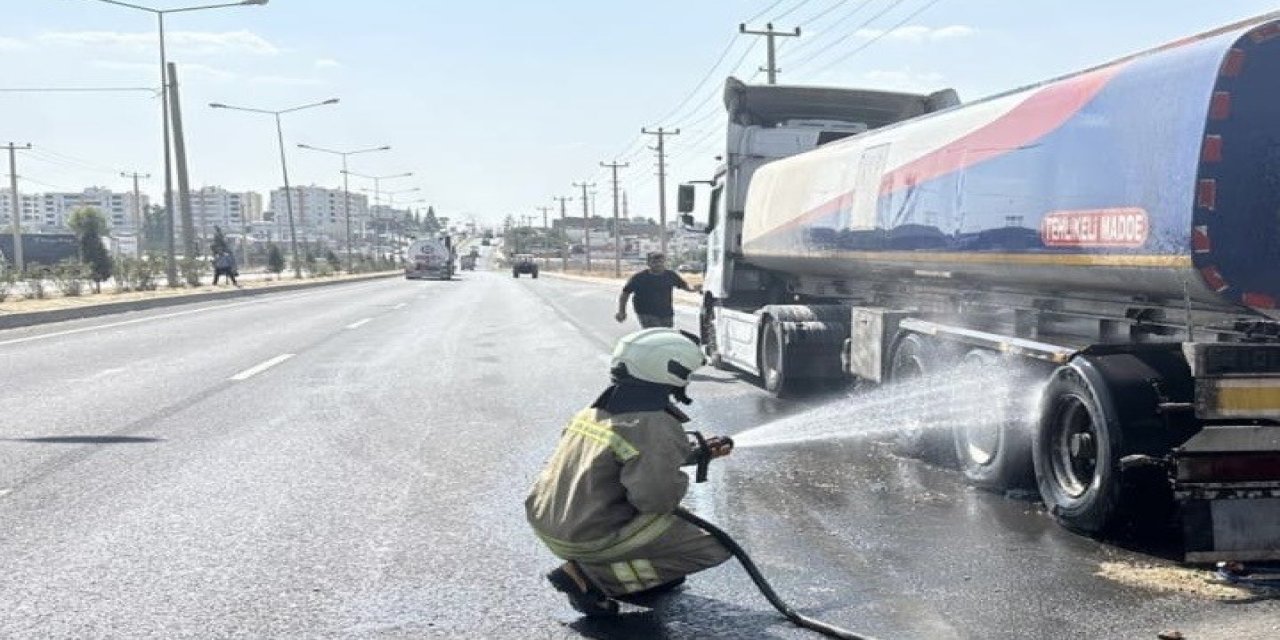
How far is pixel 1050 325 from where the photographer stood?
6801 mm

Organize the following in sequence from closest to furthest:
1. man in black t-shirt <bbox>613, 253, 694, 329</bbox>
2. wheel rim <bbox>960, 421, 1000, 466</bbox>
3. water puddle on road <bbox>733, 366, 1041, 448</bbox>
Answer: water puddle on road <bbox>733, 366, 1041, 448</bbox> → wheel rim <bbox>960, 421, 1000, 466</bbox> → man in black t-shirt <bbox>613, 253, 694, 329</bbox>

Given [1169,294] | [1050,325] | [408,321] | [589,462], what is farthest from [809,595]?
[408,321]

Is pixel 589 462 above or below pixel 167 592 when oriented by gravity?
above

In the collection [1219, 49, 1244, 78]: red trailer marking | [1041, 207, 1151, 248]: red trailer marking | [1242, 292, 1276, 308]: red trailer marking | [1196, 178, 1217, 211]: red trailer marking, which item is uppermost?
[1219, 49, 1244, 78]: red trailer marking

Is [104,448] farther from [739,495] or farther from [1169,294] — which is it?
[1169,294]

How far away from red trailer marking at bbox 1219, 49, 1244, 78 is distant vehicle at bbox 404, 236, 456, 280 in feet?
214

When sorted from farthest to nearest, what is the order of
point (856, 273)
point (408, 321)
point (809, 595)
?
1. point (408, 321)
2. point (856, 273)
3. point (809, 595)

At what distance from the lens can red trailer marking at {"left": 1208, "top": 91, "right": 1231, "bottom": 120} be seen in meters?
5.09

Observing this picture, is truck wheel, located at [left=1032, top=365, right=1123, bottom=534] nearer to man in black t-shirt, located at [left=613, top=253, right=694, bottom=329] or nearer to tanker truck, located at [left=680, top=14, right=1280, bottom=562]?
tanker truck, located at [left=680, top=14, right=1280, bottom=562]

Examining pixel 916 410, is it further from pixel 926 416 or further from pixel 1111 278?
pixel 1111 278

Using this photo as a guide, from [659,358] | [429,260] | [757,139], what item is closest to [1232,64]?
[659,358]

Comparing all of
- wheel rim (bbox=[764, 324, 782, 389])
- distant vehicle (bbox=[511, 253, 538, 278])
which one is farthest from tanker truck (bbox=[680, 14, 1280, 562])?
distant vehicle (bbox=[511, 253, 538, 278])

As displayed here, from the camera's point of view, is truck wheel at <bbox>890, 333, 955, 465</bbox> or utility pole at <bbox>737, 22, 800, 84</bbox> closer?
truck wheel at <bbox>890, 333, 955, 465</bbox>

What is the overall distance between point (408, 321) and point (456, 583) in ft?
62.2
